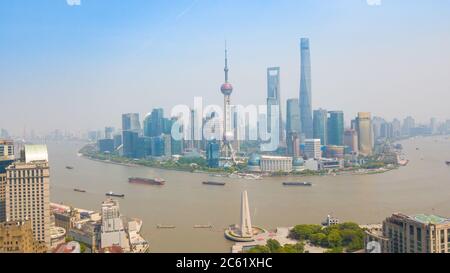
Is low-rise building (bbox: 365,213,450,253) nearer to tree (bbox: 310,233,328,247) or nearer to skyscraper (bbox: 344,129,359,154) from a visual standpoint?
tree (bbox: 310,233,328,247)

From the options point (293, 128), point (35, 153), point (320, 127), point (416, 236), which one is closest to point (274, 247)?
point (416, 236)

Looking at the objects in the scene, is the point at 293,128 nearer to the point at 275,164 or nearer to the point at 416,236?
the point at 275,164

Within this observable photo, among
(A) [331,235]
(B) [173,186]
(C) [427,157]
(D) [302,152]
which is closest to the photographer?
(A) [331,235]

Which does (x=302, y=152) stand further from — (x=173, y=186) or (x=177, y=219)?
(x=177, y=219)

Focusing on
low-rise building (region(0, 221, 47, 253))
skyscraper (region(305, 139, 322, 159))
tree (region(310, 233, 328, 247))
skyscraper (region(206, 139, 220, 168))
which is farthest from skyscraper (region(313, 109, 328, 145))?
low-rise building (region(0, 221, 47, 253))

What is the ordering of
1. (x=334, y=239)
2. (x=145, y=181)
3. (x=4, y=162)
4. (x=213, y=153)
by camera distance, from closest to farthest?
(x=334, y=239)
(x=4, y=162)
(x=145, y=181)
(x=213, y=153)

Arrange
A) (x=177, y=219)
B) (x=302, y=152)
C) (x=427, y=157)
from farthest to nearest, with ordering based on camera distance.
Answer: (x=302, y=152)
(x=427, y=157)
(x=177, y=219)
